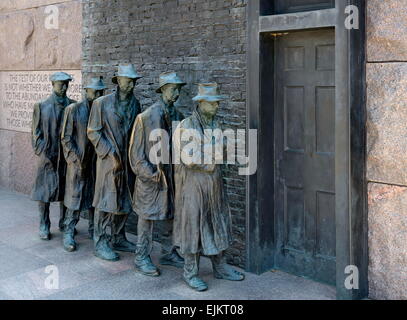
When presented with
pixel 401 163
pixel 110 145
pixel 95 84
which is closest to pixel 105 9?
pixel 95 84

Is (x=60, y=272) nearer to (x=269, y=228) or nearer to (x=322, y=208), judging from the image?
(x=269, y=228)

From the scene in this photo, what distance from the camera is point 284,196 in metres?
5.82

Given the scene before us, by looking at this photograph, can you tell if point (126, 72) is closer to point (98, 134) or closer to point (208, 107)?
point (98, 134)

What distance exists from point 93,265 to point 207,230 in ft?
5.09

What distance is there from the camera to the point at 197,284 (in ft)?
17.0

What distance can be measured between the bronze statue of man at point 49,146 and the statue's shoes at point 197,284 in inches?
101

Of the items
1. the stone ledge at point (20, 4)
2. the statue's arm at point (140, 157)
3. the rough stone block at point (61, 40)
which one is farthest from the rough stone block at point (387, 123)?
the stone ledge at point (20, 4)

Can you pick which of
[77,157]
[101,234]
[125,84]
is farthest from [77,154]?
[125,84]

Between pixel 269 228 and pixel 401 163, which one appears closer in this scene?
pixel 401 163

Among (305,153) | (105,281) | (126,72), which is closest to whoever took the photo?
(105,281)

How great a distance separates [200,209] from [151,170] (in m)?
0.71

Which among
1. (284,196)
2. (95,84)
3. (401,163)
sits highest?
(95,84)

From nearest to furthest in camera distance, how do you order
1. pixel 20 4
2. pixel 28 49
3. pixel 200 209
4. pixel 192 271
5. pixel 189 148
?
pixel 189 148, pixel 200 209, pixel 192 271, pixel 28 49, pixel 20 4

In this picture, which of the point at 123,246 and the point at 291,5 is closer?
the point at 291,5
